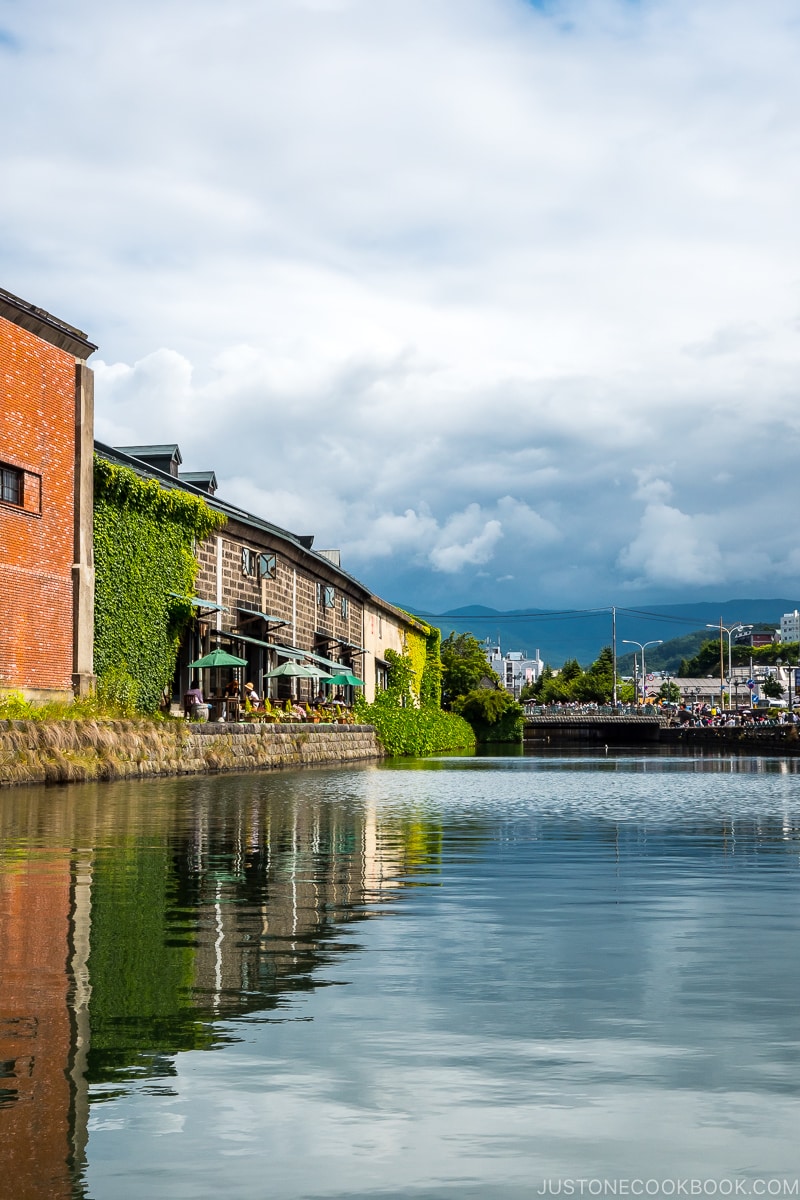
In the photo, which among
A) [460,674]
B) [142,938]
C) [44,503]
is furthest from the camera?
[460,674]

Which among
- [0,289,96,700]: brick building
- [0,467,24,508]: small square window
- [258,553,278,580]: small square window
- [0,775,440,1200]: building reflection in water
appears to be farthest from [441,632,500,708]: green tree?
[0,775,440,1200]: building reflection in water

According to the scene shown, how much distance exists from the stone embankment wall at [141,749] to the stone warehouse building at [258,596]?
15.3 ft

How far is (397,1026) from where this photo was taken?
18.2 feet

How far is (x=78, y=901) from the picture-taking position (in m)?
9.32

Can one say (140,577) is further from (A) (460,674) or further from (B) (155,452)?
(A) (460,674)

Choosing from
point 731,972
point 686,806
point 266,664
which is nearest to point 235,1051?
point 731,972

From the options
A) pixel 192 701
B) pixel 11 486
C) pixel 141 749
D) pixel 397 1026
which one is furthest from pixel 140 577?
pixel 397 1026

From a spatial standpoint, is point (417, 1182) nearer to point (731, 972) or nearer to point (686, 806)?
point (731, 972)

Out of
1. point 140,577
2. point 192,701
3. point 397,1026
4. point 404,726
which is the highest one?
point 140,577

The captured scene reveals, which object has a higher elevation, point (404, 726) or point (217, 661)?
point (217, 661)

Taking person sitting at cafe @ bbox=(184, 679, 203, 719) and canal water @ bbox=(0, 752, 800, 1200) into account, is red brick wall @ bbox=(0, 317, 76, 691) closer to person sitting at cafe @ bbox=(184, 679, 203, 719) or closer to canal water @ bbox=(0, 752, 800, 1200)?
person sitting at cafe @ bbox=(184, 679, 203, 719)

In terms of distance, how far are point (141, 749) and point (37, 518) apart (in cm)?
653

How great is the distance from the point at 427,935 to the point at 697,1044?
2.88 meters

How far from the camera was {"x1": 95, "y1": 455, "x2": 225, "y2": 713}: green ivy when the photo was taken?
38.5 metres
